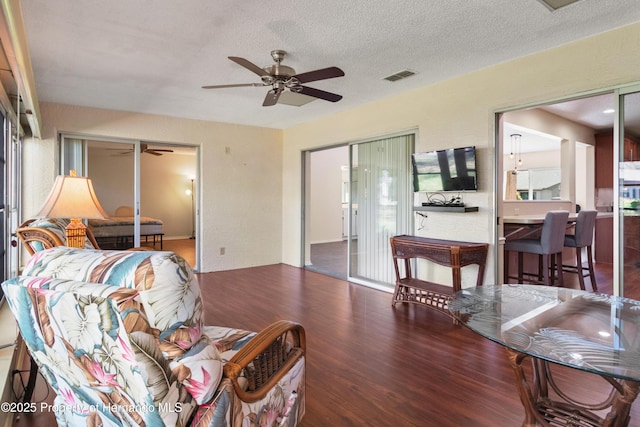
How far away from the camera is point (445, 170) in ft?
12.3

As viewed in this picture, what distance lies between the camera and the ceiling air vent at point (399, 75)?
3560 mm

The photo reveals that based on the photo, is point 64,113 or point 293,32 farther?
point 64,113

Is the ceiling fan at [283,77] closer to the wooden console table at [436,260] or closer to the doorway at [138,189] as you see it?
the wooden console table at [436,260]

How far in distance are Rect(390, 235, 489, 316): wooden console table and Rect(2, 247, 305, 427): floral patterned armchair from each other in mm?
2582

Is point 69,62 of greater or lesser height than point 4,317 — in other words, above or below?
above

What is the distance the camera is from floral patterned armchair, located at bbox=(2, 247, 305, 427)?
36.8 inches

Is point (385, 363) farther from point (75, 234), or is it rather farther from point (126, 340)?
point (75, 234)

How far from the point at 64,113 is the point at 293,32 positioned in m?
3.77

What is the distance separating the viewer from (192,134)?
5602mm

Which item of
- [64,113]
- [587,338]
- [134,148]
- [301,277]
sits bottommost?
[301,277]

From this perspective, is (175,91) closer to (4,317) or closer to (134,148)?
(134,148)

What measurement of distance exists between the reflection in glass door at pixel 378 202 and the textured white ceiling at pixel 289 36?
2.89 feet

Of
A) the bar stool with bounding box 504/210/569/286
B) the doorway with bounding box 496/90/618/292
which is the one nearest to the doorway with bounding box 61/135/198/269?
the bar stool with bounding box 504/210/569/286

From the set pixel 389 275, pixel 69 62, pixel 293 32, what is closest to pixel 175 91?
pixel 69 62
